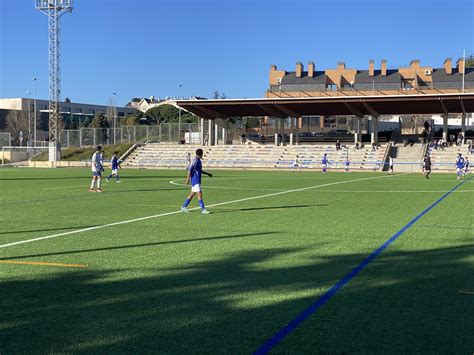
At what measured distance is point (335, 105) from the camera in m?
61.0

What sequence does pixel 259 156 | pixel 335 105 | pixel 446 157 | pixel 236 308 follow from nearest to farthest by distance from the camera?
pixel 236 308, pixel 446 157, pixel 335 105, pixel 259 156

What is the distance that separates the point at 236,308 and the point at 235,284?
1.05 metres

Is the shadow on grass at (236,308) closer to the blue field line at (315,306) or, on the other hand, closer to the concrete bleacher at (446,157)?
the blue field line at (315,306)

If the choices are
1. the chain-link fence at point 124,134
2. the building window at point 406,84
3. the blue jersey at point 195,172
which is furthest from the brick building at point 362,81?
the blue jersey at point 195,172

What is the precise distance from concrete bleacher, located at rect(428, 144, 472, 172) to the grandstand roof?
4884 mm

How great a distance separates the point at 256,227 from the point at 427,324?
6840 millimetres

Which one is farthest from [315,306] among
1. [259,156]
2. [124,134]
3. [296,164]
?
[124,134]

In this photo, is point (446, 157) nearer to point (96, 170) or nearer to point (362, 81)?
point (96, 170)

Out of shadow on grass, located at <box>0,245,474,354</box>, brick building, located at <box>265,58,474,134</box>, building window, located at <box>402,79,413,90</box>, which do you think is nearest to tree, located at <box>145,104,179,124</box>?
brick building, located at <box>265,58,474,134</box>

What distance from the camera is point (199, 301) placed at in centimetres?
613

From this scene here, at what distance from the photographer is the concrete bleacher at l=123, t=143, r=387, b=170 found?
183 ft

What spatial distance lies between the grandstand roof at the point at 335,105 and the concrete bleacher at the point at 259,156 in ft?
14.1

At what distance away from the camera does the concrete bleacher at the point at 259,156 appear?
183 feet

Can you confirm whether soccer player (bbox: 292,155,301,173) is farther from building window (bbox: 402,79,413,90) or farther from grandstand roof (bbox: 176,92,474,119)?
building window (bbox: 402,79,413,90)
